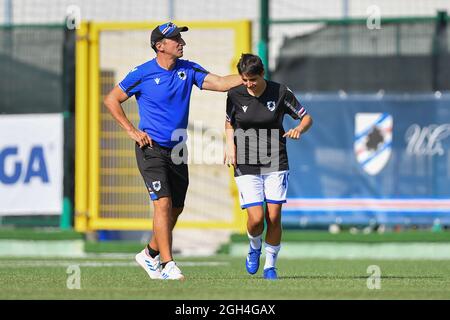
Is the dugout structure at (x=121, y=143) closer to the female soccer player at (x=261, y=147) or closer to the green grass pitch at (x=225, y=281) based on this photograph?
the green grass pitch at (x=225, y=281)

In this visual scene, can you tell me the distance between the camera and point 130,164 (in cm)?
1880

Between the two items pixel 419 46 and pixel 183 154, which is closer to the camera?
pixel 183 154

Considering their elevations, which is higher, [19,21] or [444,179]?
[19,21]

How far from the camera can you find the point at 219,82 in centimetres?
1179

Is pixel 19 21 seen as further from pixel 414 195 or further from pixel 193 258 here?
pixel 414 195

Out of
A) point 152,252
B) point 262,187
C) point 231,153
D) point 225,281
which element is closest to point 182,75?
point 231,153

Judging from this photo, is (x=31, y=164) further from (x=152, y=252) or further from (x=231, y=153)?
(x=231, y=153)

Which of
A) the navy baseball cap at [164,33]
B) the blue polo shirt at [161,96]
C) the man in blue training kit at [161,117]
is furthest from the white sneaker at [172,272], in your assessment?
the navy baseball cap at [164,33]

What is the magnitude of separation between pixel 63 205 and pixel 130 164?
1139mm

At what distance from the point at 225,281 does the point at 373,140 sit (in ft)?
22.0

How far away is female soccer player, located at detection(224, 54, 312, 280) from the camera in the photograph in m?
11.7
